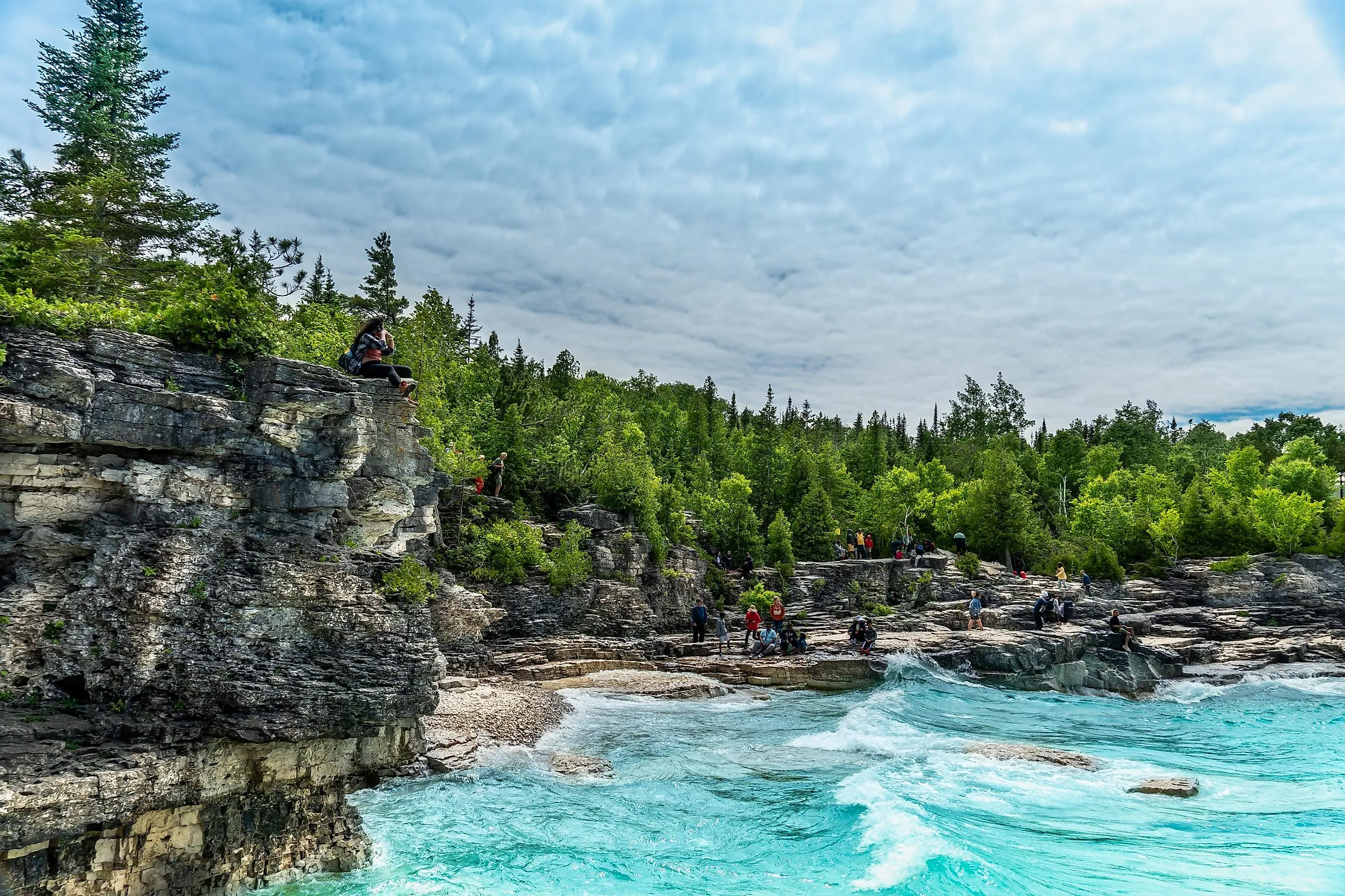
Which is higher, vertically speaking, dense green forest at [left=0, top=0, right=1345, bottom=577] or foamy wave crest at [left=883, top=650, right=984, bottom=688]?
dense green forest at [left=0, top=0, right=1345, bottom=577]

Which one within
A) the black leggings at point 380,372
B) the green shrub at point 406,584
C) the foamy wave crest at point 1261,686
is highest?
the black leggings at point 380,372

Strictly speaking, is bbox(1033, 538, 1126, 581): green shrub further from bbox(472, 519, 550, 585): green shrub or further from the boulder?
bbox(472, 519, 550, 585): green shrub

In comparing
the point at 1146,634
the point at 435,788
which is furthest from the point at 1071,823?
the point at 1146,634

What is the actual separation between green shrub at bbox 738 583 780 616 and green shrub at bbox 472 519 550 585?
14.8 meters

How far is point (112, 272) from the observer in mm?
23203

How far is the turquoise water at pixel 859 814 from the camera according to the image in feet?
44.1

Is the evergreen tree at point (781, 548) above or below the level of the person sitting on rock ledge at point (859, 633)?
above

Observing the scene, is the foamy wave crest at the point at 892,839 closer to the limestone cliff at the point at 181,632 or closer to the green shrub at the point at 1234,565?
the limestone cliff at the point at 181,632

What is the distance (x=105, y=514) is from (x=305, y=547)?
340 centimetres

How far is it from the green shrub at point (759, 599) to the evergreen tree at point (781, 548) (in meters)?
5.21

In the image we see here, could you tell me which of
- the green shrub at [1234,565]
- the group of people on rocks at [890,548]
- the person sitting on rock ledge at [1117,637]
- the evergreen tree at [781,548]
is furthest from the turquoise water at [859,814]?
the group of people on rocks at [890,548]

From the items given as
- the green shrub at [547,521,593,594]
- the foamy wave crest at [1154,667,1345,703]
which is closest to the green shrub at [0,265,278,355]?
the green shrub at [547,521,593,594]

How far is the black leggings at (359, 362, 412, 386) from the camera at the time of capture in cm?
1678

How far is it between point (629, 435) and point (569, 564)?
70.5 feet
